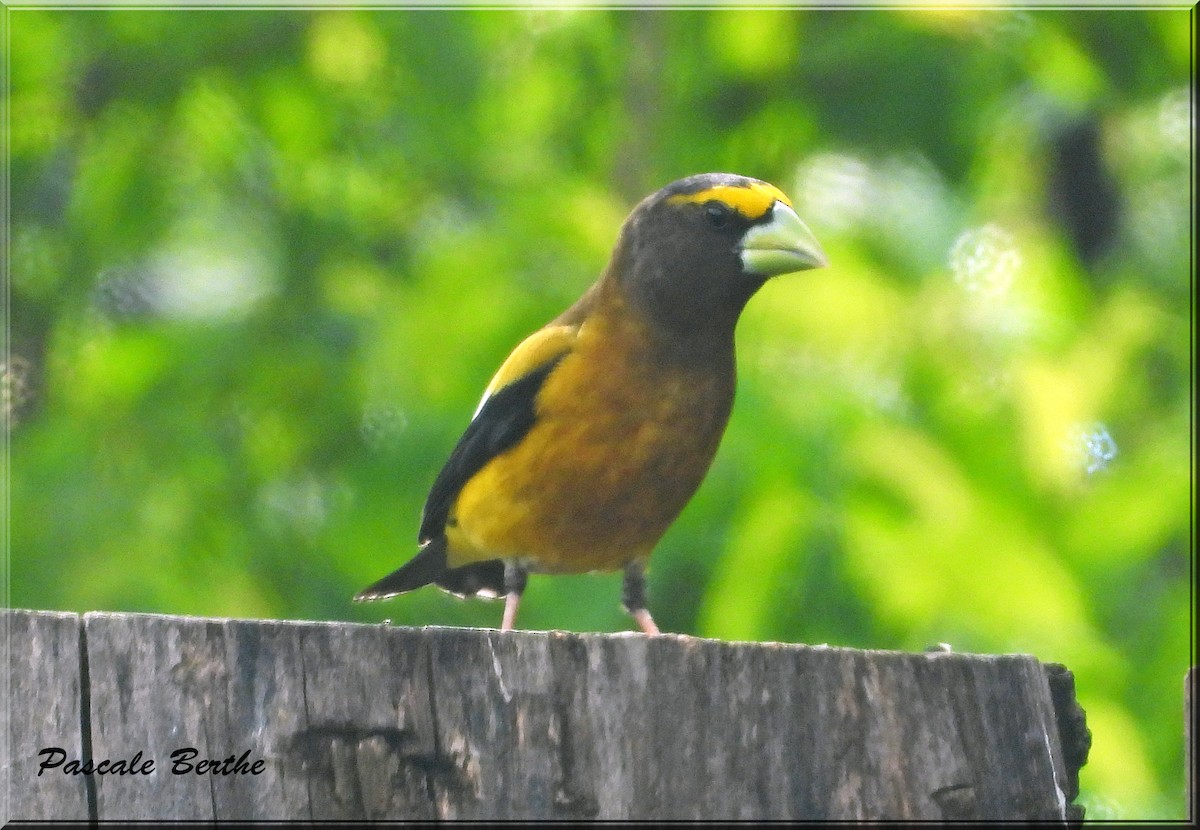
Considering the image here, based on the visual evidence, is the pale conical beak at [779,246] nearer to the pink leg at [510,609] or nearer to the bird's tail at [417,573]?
the pink leg at [510,609]

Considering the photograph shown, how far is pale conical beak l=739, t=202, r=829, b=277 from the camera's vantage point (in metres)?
4.20

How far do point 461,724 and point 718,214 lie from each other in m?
2.37

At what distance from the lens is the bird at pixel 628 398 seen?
428 centimetres

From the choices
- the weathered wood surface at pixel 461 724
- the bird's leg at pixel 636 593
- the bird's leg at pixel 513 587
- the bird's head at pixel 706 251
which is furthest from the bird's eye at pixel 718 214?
the weathered wood surface at pixel 461 724

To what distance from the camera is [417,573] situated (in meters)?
5.07

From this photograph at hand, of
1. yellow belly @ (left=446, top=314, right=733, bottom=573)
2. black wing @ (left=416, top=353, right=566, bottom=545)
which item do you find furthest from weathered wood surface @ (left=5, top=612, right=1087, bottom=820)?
black wing @ (left=416, top=353, right=566, bottom=545)

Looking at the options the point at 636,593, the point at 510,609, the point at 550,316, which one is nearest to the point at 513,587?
the point at 510,609

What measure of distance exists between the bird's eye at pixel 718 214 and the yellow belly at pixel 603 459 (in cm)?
43

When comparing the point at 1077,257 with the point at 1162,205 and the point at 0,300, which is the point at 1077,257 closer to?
the point at 1162,205

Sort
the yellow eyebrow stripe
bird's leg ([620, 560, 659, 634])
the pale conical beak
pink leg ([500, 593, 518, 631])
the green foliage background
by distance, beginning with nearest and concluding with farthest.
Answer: the pale conical beak
the yellow eyebrow stripe
pink leg ([500, 593, 518, 631])
bird's leg ([620, 560, 659, 634])
the green foliage background

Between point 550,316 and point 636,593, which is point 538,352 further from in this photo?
point 550,316

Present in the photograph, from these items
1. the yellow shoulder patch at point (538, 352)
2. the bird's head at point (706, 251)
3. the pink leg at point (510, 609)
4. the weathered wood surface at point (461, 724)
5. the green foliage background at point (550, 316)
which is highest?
the green foliage background at point (550, 316)

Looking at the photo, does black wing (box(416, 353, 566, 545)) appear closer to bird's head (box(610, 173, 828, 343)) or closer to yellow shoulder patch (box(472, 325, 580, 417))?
yellow shoulder patch (box(472, 325, 580, 417))

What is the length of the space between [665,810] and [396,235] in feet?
23.6
